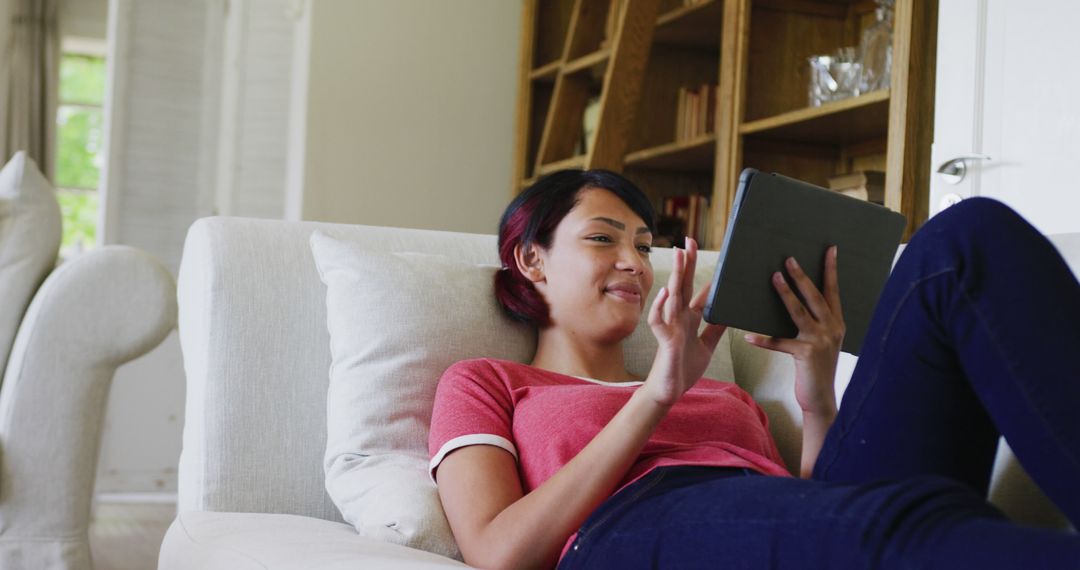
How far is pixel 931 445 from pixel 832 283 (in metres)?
0.27

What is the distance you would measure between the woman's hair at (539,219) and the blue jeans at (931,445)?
460 millimetres

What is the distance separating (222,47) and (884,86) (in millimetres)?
2806

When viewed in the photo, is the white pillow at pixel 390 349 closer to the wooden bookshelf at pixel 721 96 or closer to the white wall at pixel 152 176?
the wooden bookshelf at pixel 721 96

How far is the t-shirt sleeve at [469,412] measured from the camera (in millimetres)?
1389

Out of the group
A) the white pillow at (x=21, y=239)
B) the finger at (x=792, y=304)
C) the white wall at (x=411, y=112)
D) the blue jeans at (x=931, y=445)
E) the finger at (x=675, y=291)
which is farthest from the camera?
the white wall at (x=411, y=112)

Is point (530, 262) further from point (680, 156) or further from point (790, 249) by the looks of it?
point (680, 156)

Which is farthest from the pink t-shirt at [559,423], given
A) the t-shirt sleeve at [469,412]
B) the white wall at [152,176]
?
the white wall at [152,176]

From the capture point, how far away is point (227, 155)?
4.47 meters

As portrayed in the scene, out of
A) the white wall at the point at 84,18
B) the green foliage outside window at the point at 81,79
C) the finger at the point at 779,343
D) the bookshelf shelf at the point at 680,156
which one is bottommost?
the finger at the point at 779,343

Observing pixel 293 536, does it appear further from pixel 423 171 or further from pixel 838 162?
pixel 423 171

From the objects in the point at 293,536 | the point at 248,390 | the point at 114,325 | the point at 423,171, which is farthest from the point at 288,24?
the point at 293,536

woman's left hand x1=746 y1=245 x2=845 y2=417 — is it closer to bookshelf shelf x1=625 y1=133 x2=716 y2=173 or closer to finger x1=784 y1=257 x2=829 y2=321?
finger x1=784 y1=257 x2=829 y2=321

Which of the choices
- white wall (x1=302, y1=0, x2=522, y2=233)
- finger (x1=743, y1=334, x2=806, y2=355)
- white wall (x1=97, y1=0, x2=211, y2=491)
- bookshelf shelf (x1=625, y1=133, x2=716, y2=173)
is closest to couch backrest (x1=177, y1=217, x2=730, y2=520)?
finger (x1=743, y1=334, x2=806, y2=355)

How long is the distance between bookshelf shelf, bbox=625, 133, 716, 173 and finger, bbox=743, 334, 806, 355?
204 centimetres
